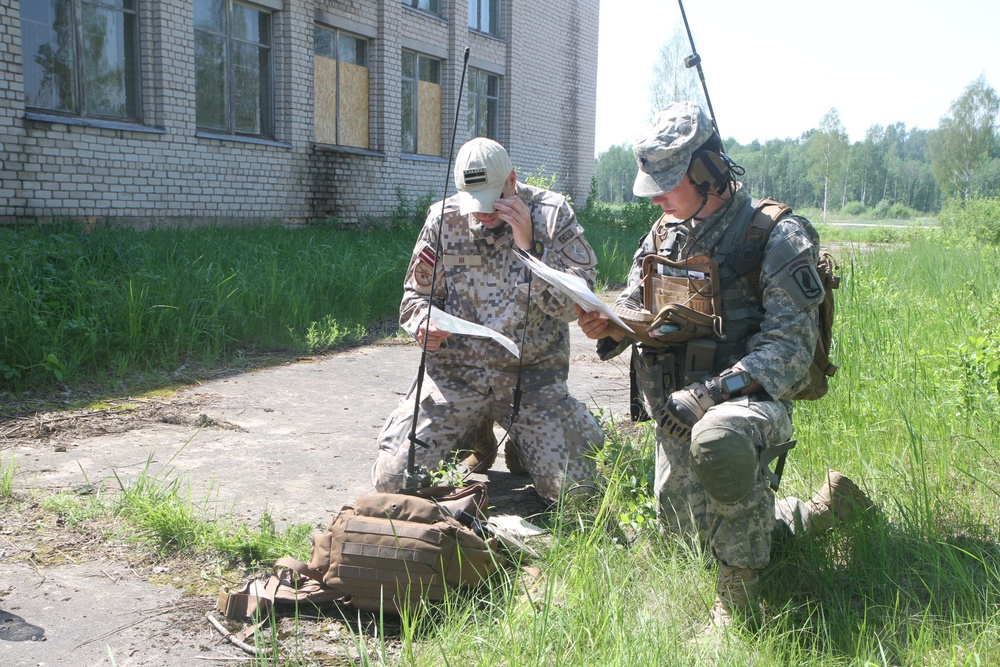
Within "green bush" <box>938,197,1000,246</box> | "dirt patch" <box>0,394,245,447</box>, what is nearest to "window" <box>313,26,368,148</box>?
"dirt patch" <box>0,394,245,447</box>

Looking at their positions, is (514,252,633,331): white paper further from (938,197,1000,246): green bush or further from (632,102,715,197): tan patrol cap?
(938,197,1000,246): green bush

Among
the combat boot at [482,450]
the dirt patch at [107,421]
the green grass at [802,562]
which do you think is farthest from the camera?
the dirt patch at [107,421]

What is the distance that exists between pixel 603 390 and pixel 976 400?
99.8 inches

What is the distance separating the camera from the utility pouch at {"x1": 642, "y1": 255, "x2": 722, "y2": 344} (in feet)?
8.64

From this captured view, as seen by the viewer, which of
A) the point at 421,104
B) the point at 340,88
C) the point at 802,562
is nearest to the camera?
the point at 802,562

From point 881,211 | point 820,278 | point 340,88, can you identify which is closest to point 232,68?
point 340,88

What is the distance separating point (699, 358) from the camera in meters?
2.68

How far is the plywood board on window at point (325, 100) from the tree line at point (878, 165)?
3555 centimetres

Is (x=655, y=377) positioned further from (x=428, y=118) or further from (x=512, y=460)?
(x=428, y=118)

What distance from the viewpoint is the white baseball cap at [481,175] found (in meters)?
3.39

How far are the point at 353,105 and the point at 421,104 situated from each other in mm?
2290

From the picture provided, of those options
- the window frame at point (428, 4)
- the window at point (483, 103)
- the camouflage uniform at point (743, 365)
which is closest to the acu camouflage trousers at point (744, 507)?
the camouflage uniform at point (743, 365)

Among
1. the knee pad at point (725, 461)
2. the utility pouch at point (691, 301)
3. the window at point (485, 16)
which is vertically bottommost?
the knee pad at point (725, 461)

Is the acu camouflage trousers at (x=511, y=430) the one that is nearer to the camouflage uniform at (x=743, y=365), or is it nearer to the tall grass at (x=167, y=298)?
the camouflage uniform at (x=743, y=365)
